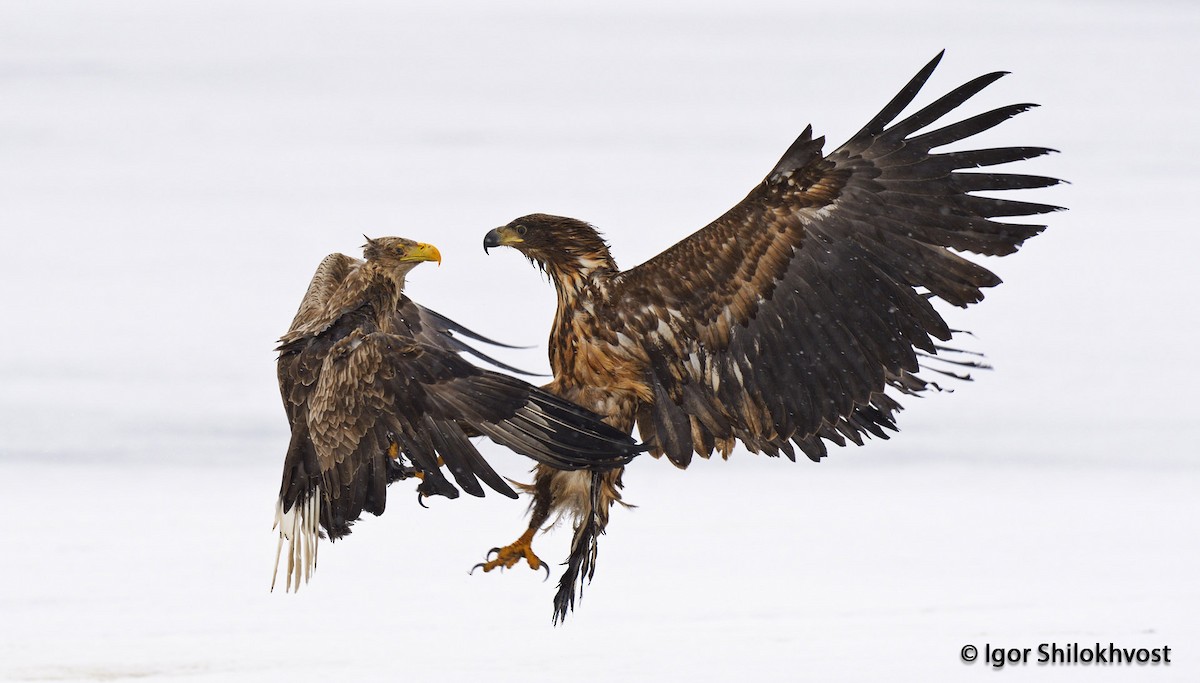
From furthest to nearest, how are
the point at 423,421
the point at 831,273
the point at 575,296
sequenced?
the point at 575,296 → the point at 831,273 → the point at 423,421

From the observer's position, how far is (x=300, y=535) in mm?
6945

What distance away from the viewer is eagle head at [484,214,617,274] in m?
7.06

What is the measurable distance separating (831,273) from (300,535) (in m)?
2.55

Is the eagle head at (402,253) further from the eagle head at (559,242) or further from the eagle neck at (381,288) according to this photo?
the eagle head at (559,242)

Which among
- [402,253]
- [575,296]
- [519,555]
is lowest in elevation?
[519,555]

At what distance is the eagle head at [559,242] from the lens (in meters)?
7.06

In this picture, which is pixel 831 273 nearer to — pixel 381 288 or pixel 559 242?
pixel 559 242

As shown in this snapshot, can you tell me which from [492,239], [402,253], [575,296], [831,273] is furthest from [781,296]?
[402,253]

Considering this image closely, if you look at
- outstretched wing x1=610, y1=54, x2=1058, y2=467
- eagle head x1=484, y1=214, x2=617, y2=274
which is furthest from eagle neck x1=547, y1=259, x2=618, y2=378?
outstretched wing x1=610, y1=54, x2=1058, y2=467

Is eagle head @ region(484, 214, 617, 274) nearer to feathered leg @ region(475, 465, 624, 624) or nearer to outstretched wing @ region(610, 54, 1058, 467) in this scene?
outstretched wing @ region(610, 54, 1058, 467)

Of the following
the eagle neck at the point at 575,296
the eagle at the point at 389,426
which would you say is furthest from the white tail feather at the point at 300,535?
the eagle neck at the point at 575,296

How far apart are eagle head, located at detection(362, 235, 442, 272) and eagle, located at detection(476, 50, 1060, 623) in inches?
13.8

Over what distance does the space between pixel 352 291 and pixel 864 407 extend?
234cm

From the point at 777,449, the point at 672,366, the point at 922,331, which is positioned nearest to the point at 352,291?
the point at 672,366
